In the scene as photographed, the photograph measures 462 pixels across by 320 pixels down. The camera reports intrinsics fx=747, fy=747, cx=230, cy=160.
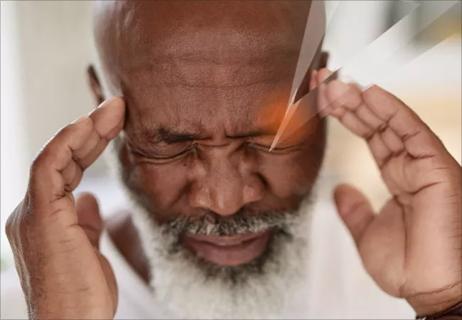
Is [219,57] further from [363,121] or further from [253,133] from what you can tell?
[363,121]

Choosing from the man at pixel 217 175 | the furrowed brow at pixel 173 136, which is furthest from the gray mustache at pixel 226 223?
the furrowed brow at pixel 173 136

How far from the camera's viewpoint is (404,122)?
802 millimetres

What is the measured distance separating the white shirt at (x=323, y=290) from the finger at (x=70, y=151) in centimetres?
13

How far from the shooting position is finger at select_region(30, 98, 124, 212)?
28.5 inches

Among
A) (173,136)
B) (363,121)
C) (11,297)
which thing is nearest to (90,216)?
(11,297)

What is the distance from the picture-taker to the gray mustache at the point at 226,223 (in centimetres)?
82

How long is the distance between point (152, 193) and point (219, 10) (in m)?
0.25

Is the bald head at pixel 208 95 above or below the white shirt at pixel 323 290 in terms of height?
above

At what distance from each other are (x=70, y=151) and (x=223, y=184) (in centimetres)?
16

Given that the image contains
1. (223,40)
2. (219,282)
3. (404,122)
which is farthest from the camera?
(219,282)

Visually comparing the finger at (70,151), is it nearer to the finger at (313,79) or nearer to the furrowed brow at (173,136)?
the furrowed brow at (173,136)

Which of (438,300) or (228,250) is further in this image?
(228,250)

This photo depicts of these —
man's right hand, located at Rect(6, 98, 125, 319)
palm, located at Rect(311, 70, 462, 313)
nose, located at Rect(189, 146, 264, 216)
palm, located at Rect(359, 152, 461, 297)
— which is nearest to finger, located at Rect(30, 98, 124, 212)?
man's right hand, located at Rect(6, 98, 125, 319)

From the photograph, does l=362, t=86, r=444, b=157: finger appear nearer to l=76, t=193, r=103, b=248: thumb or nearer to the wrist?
the wrist
